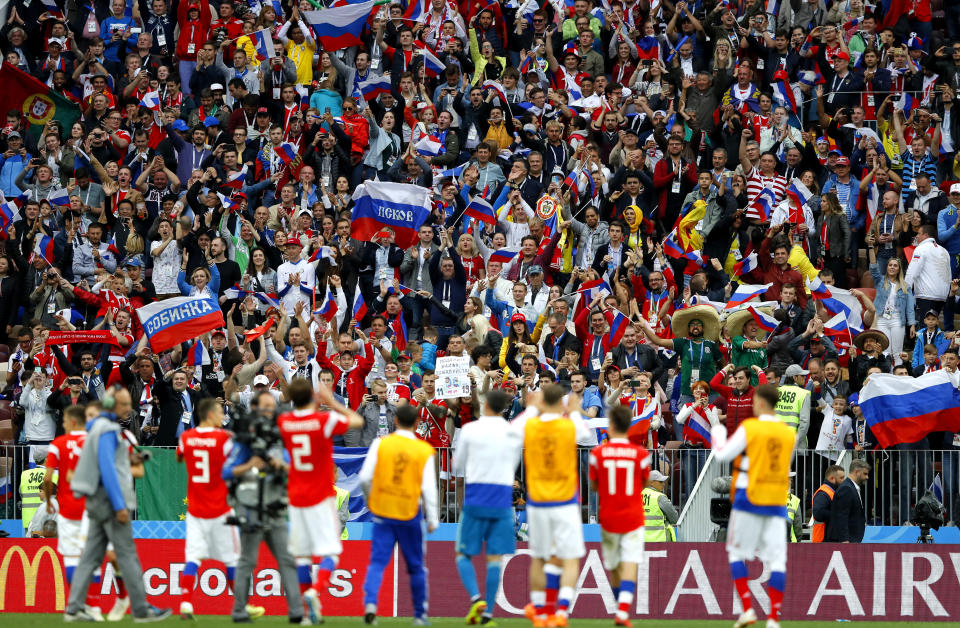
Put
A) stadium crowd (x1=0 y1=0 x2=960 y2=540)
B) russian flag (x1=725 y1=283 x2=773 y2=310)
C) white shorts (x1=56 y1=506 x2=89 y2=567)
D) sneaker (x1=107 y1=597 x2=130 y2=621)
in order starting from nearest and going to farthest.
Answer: sneaker (x1=107 y1=597 x2=130 y2=621), white shorts (x1=56 y1=506 x2=89 y2=567), stadium crowd (x1=0 y1=0 x2=960 y2=540), russian flag (x1=725 y1=283 x2=773 y2=310)

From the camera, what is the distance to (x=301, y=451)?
48.3 feet

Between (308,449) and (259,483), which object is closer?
(308,449)

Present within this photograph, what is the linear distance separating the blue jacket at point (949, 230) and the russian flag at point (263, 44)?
1249cm

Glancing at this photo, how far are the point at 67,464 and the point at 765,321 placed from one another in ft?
34.3

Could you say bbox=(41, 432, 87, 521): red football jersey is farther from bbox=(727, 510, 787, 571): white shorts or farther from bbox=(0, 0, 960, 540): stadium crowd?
bbox=(727, 510, 787, 571): white shorts

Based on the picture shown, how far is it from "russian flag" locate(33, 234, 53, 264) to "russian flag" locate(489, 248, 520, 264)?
24.2 feet

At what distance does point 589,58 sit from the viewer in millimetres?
28516

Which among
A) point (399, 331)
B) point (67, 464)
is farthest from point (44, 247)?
point (67, 464)

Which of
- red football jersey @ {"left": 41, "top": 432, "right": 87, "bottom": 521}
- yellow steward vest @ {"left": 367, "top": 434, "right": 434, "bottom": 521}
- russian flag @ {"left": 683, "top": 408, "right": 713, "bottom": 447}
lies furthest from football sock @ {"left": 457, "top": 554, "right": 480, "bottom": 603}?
russian flag @ {"left": 683, "top": 408, "right": 713, "bottom": 447}

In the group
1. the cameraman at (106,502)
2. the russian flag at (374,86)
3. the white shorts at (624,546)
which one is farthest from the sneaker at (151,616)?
the russian flag at (374,86)

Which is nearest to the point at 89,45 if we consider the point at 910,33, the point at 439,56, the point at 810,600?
the point at 439,56

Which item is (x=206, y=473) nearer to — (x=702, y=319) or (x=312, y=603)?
(x=312, y=603)

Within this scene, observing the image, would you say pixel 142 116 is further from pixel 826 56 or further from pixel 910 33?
pixel 910 33

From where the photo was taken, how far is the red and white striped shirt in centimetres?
2503
